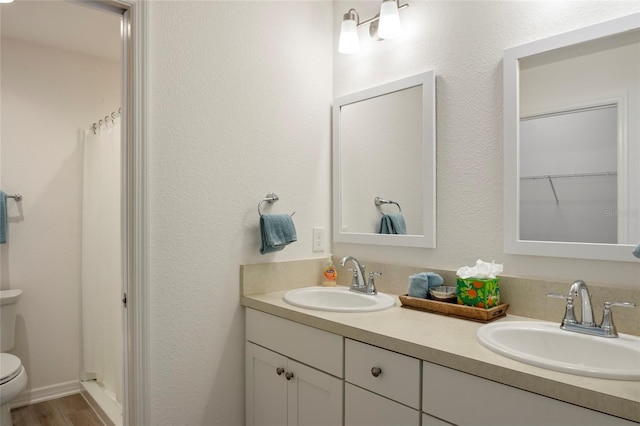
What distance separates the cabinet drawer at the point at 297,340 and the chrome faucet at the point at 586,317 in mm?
726

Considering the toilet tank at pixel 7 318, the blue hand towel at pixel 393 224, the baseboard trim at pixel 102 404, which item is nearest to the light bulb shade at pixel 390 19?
the blue hand towel at pixel 393 224

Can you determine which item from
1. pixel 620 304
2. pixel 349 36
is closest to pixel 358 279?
pixel 620 304

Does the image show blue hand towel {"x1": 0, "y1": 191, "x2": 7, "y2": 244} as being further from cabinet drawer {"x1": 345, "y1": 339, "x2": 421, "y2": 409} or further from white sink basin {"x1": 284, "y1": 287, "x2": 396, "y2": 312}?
cabinet drawer {"x1": 345, "y1": 339, "x2": 421, "y2": 409}

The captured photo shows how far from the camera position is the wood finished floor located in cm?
251

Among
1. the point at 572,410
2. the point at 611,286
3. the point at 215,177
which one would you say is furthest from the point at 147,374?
the point at 611,286

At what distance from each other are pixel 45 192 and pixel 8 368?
121 cm

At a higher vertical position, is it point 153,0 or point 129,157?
point 153,0

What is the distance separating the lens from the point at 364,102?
2.09m

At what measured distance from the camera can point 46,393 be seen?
2.84 metres

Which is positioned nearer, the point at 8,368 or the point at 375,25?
the point at 375,25

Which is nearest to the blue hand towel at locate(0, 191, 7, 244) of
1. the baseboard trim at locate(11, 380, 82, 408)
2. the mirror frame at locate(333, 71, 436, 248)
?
the baseboard trim at locate(11, 380, 82, 408)

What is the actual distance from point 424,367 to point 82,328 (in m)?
2.73

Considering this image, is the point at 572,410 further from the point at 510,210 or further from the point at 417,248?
the point at 417,248

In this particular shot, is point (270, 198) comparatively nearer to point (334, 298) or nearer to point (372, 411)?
point (334, 298)
